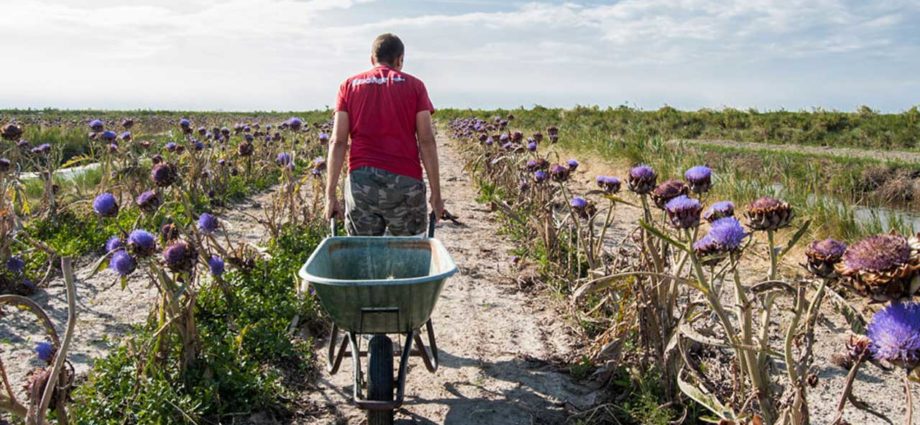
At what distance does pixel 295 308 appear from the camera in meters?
4.41

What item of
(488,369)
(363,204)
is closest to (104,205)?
(363,204)

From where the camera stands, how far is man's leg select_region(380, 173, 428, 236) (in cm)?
389

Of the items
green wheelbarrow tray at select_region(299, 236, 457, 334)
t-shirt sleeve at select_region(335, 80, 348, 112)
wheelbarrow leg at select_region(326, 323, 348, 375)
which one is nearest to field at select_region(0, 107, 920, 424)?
wheelbarrow leg at select_region(326, 323, 348, 375)

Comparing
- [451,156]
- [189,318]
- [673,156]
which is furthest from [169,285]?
[451,156]

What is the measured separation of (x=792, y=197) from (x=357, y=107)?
5856 millimetres

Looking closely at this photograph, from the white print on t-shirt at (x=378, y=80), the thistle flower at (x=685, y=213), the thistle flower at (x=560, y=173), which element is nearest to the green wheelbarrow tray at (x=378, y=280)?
the thistle flower at (x=685, y=213)

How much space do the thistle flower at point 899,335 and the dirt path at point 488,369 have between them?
2.04 metres

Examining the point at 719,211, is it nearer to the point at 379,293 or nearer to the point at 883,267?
the point at 883,267

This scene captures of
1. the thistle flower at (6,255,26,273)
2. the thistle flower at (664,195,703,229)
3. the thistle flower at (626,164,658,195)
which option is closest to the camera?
the thistle flower at (664,195,703,229)

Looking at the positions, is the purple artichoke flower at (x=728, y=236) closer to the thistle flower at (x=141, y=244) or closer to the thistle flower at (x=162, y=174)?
the thistle flower at (x=141, y=244)

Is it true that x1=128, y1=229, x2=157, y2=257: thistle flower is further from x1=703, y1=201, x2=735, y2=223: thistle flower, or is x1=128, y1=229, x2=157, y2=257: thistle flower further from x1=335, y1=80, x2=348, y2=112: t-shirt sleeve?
x1=703, y1=201, x2=735, y2=223: thistle flower

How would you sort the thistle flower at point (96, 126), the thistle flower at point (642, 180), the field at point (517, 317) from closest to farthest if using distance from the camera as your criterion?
the field at point (517, 317) → the thistle flower at point (642, 180) → the thistle flower at point (96, 126)

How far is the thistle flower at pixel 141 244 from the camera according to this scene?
280 cm

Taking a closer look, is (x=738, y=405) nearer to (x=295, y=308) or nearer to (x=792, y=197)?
(x=295, y=308)
